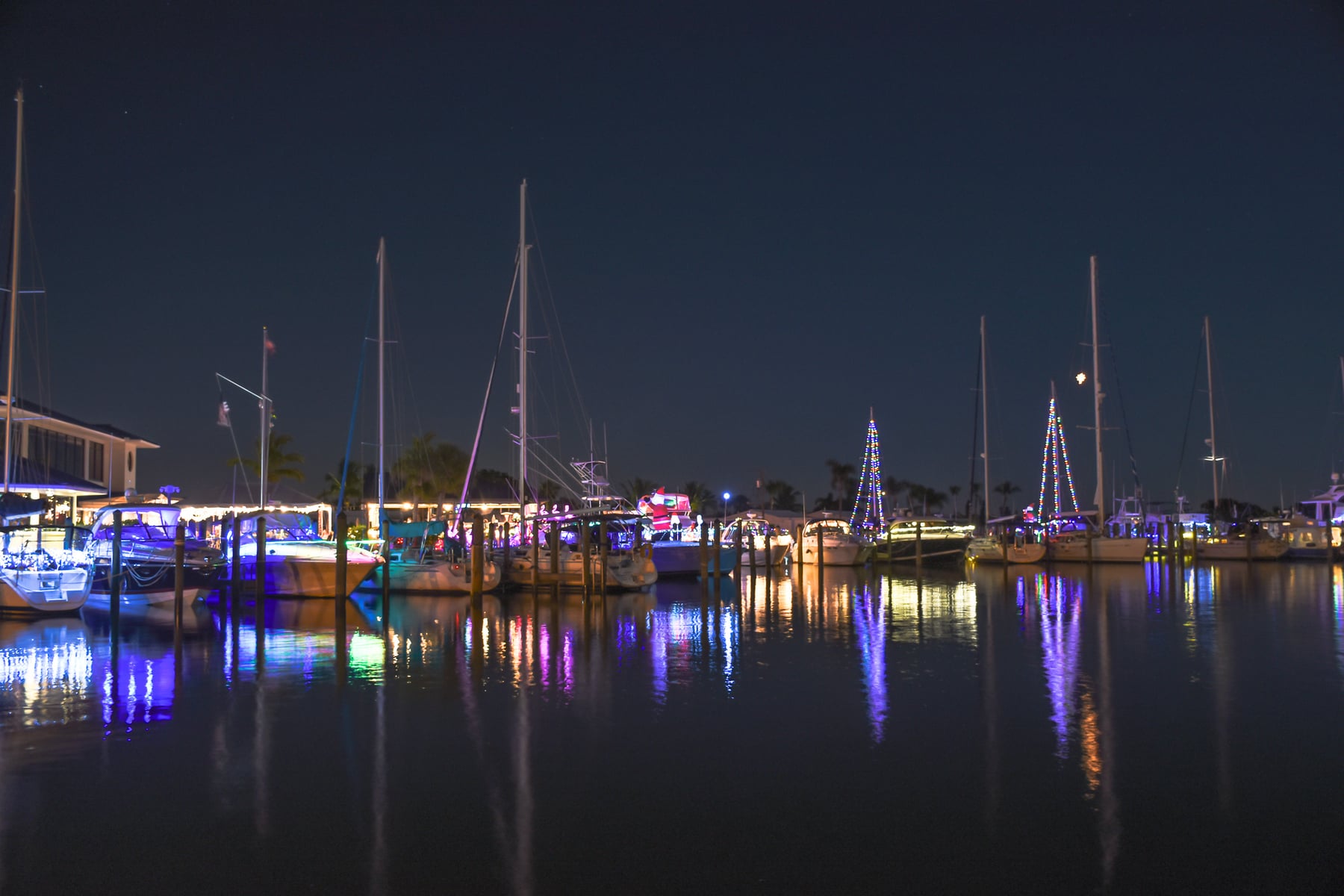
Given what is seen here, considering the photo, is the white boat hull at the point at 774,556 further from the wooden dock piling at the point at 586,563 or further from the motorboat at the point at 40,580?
the motorboat at the point at 40,580

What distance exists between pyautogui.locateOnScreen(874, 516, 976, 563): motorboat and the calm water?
111ft

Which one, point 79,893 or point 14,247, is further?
point 14,247

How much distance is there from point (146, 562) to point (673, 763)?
84.6ft

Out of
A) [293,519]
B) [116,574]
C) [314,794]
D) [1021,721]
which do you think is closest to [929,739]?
[1021,721]

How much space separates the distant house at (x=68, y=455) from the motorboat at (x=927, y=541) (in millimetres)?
39571

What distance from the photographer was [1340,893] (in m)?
8.52

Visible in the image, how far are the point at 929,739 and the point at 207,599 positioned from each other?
96.8ft

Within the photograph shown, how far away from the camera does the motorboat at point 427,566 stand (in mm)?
36469

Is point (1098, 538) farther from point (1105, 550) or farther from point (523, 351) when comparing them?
point (523, 351)

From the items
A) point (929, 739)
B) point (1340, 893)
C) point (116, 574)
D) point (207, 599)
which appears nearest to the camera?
point (1340, 893)

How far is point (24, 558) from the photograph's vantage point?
29.8 metres

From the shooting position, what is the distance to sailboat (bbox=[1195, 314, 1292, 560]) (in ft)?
206

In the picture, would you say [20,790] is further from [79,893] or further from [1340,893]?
[1340,893]

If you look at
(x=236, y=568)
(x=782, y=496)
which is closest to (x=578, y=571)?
(x=236, y=568)
